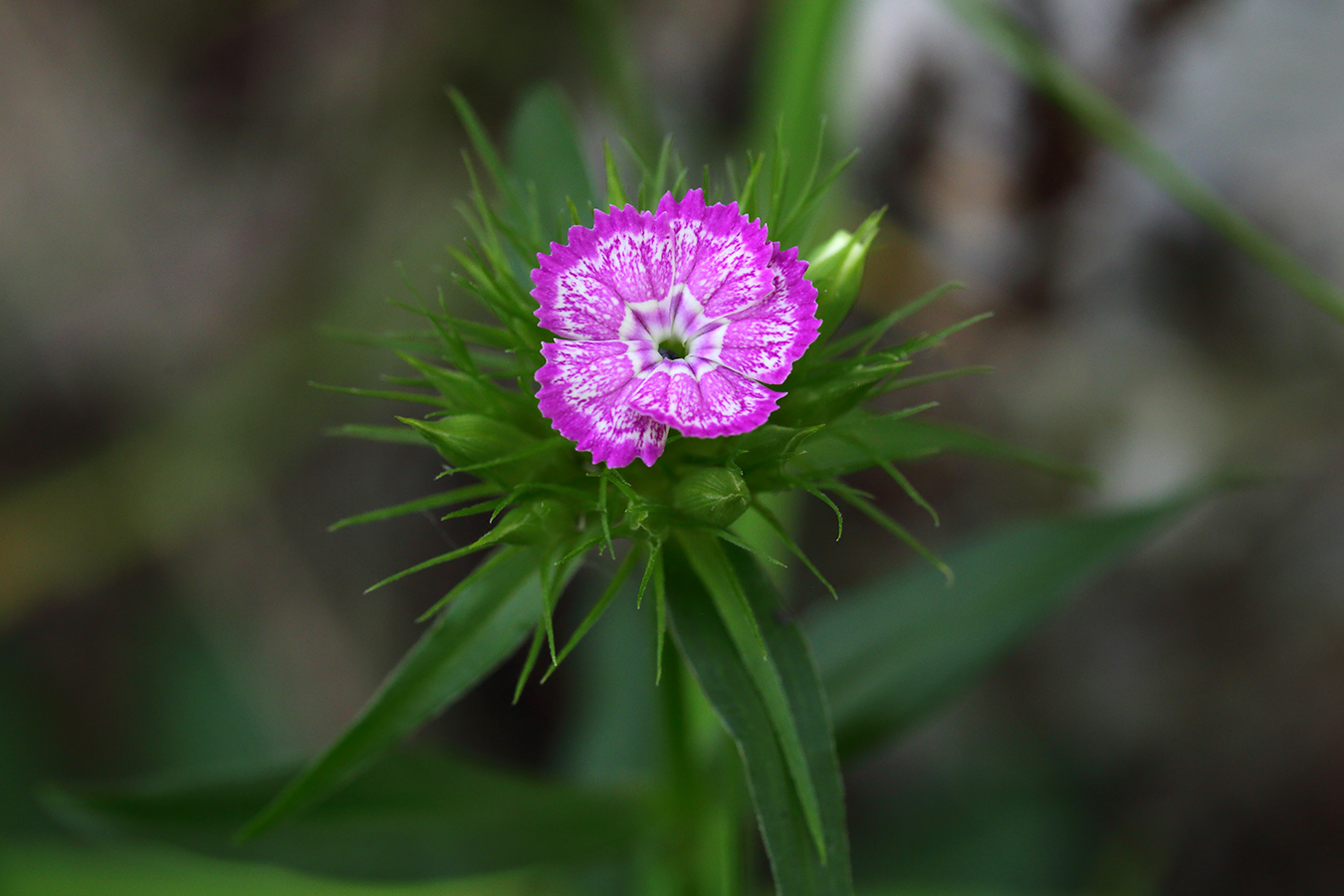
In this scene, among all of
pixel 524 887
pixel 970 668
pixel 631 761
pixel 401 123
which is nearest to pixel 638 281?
pixel 970 668

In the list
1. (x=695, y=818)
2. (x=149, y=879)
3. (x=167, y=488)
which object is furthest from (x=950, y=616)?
(x=167, y=488)

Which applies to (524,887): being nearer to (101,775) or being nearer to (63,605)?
(101,775)

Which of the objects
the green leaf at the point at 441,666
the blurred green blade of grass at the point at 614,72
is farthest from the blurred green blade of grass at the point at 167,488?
the green leaf at the point at 441,666

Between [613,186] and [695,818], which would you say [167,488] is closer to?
[695,818]

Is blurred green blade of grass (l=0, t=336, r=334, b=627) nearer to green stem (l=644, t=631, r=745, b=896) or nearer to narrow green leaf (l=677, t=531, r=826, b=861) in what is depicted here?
green stem (l=644, t=631, r=745, b=896)

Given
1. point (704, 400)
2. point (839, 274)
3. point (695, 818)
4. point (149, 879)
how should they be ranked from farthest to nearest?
point (149, 879) < point (695, 818) < point (839, 274) < point (704, 400)

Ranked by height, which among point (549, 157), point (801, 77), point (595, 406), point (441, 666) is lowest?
point (441, 666)
